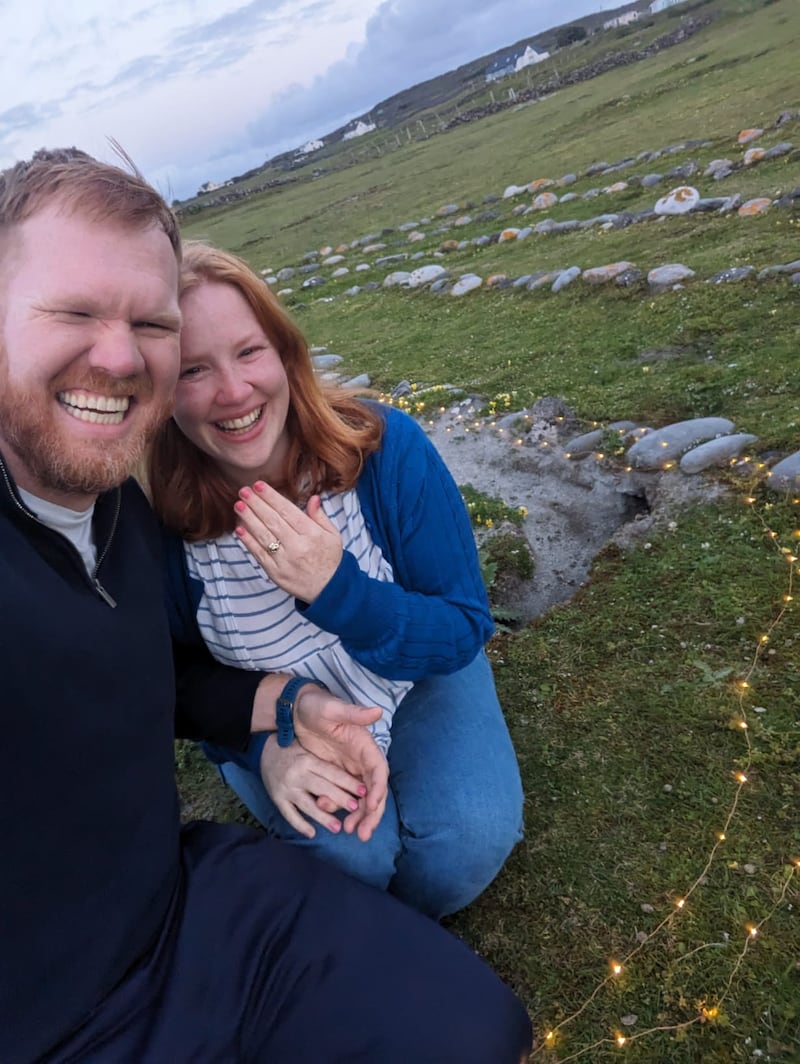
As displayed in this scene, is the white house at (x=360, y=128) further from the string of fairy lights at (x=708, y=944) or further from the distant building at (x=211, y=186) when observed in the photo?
the string of fairy lights at (x=708, y=944)

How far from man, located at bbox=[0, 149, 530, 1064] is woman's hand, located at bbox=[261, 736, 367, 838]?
0.26 metres

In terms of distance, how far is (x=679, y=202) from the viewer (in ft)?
36.6

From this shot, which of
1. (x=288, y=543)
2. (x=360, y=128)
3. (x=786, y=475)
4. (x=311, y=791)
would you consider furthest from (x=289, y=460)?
(x=360, y=128)

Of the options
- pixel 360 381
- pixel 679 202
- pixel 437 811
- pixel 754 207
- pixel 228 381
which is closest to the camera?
pixel 228 381

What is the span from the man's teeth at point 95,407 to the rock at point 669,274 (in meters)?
8.00

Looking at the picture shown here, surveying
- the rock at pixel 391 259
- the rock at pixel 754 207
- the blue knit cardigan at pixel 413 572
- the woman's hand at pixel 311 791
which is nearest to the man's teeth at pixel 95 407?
the blue knit cardigan at pixel 413 572

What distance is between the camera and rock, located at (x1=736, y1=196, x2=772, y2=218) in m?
9.89

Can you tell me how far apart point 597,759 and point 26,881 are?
2320 millimetres

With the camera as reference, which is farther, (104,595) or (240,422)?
(240,422)

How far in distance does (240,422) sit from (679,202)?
11.0 meters

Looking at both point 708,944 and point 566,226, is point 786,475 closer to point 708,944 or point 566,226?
point 708,944

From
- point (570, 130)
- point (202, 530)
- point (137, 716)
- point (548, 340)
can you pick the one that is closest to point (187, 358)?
point (202, 530)

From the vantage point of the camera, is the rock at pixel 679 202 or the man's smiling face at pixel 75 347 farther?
the rock at pixel 679 202

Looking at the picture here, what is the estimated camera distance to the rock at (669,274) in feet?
27.6
